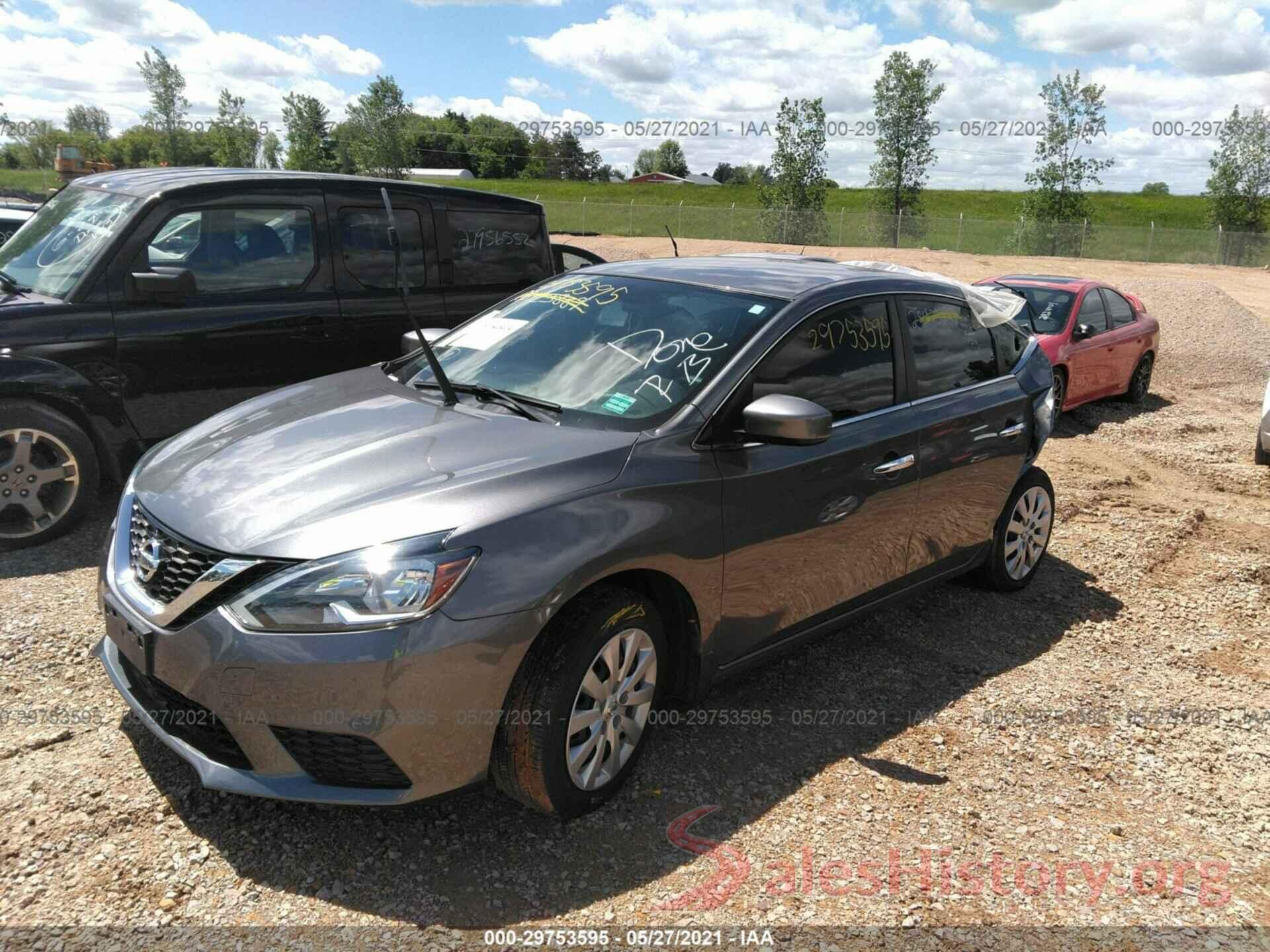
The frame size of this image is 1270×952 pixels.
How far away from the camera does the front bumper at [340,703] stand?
262cm

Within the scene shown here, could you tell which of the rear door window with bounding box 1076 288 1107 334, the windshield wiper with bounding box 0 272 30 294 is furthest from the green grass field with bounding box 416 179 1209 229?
the windshield wiper with bounding box 0 272 30 294

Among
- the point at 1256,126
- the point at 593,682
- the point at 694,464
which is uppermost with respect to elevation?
the point at 1256,126

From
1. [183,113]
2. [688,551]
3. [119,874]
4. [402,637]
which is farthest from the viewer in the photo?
[183,113]

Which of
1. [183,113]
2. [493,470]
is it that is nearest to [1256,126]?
[493,470]

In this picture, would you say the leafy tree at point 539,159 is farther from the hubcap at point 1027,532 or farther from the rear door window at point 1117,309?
the hubcap at point 1027,532

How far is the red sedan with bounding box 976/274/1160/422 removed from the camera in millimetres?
10445

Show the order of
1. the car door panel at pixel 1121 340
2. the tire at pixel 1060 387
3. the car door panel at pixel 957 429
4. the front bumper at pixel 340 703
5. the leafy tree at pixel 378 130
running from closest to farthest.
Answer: the front bumper at pixel 340 703, the car door panel at pixel 957 429, the tire at pixel 1060 387, the car door panel at pixel 1121 340, the leafy tree at pixel 378 130

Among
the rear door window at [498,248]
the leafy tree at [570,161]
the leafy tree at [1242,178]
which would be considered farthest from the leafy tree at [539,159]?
the rear door window at [498,248]

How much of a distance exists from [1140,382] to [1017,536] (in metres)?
8.03

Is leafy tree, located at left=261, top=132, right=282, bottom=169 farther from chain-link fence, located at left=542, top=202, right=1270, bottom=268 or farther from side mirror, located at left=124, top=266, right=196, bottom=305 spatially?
side mirror, located at left=124, top=266, right=196, bottom=305

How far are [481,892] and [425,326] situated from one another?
4.37 meters

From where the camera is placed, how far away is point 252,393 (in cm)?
590

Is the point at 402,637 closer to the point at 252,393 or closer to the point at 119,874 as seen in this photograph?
the point at 119,874

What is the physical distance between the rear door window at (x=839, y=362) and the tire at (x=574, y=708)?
3.40ft
